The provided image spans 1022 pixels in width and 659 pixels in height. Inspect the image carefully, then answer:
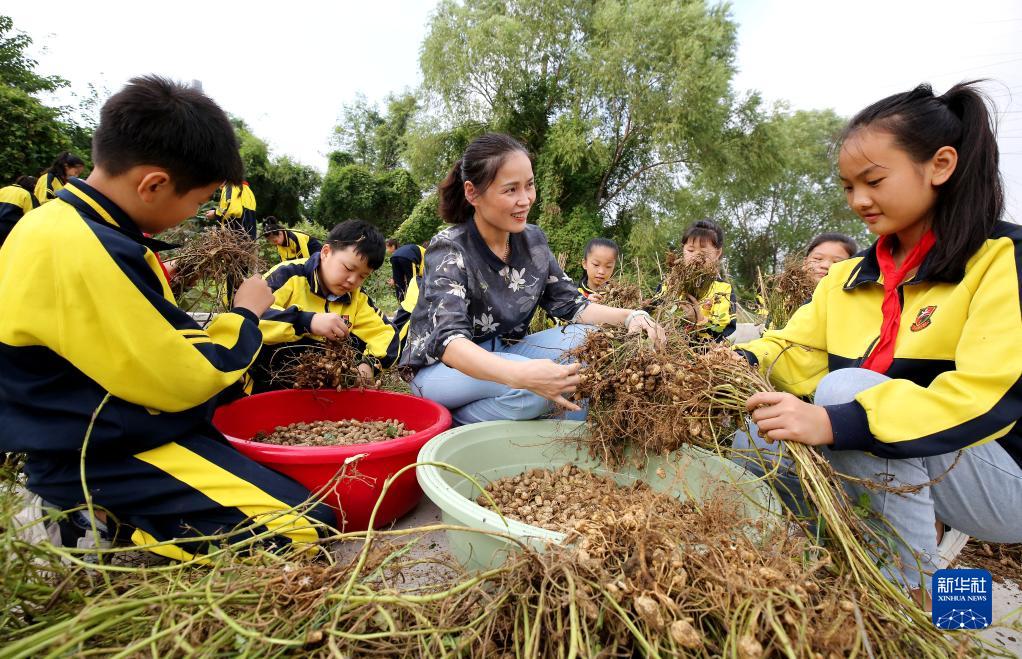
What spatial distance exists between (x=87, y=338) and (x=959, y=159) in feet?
7.77

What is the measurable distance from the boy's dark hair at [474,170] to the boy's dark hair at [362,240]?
0.52m

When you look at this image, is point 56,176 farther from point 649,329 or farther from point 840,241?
point 840,241

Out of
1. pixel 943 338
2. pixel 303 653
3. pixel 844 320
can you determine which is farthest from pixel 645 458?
pixel 303 653

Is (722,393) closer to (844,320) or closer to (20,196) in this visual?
(844,320)

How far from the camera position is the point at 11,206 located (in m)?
3.46

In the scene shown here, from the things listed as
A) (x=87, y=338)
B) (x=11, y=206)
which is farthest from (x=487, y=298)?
(x=11, y=206)

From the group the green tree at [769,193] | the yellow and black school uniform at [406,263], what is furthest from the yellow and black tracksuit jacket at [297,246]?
the green tree at [769,193]

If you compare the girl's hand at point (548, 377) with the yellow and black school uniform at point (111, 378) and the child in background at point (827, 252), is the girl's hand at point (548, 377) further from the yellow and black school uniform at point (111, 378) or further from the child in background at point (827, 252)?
the child in background at point (827, 252)

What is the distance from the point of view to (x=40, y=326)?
4.29 ft

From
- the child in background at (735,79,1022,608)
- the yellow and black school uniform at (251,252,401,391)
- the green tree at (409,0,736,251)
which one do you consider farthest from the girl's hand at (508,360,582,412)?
the green tree at (409,0,736,251)

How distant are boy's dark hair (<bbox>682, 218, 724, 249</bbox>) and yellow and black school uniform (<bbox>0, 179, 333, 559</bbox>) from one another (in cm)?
351

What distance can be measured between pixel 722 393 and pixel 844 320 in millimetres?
574

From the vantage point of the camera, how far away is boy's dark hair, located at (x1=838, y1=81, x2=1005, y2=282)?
53.9 inches

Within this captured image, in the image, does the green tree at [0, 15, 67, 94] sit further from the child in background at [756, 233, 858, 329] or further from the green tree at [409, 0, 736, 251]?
the child in background at [756, 233, 858, 329]
